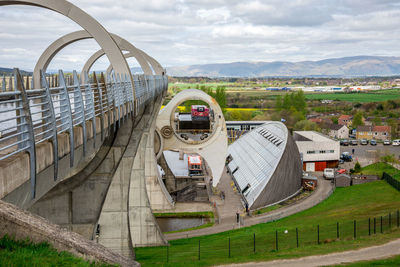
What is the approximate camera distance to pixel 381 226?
2253 cm

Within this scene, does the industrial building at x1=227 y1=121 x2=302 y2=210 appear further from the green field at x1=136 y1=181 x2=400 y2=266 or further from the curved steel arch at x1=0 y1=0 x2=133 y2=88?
the curved steel arch at x1=0 y1=0 x2=133 y2=88

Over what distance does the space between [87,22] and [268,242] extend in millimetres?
16853

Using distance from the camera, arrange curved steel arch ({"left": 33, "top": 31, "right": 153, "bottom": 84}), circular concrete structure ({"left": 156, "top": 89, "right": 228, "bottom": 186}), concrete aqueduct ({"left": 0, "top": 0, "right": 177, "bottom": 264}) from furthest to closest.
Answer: circular concrete structure ({"left": 156, "top": 89, "right": 228, "bottom": 186}) → curved steel arch ({"left": 33, "top": 31, "right": 153, "bottom": 84}) → concrete aqueduct ({"left": 0, "top": 0, "right": 177, "bottom": 264})

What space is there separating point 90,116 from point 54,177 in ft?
8.46

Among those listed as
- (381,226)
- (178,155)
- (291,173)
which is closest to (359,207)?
(291,173)

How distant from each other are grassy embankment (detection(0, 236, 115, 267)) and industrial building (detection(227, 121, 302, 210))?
109ft

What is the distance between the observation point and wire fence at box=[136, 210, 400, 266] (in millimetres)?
22547

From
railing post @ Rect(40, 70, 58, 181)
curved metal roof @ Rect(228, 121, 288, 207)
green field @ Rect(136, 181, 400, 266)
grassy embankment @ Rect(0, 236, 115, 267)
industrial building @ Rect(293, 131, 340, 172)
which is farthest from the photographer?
industrial building @ Rect(293, 131, 340, 172)

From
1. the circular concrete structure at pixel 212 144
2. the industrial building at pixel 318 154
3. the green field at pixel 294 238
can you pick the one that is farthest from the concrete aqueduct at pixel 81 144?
the industrial building at pixel 318 154

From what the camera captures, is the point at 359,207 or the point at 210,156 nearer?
the point at 359,207

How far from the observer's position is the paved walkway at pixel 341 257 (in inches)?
679

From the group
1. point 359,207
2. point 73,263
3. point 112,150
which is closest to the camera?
point 73,263

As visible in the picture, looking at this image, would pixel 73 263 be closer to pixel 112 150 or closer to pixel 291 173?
pixel 112 150

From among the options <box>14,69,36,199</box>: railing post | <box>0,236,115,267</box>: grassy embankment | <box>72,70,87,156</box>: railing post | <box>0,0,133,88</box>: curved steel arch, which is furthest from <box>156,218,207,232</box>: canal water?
<box>0,236,115,267</box>: grassy embankment
